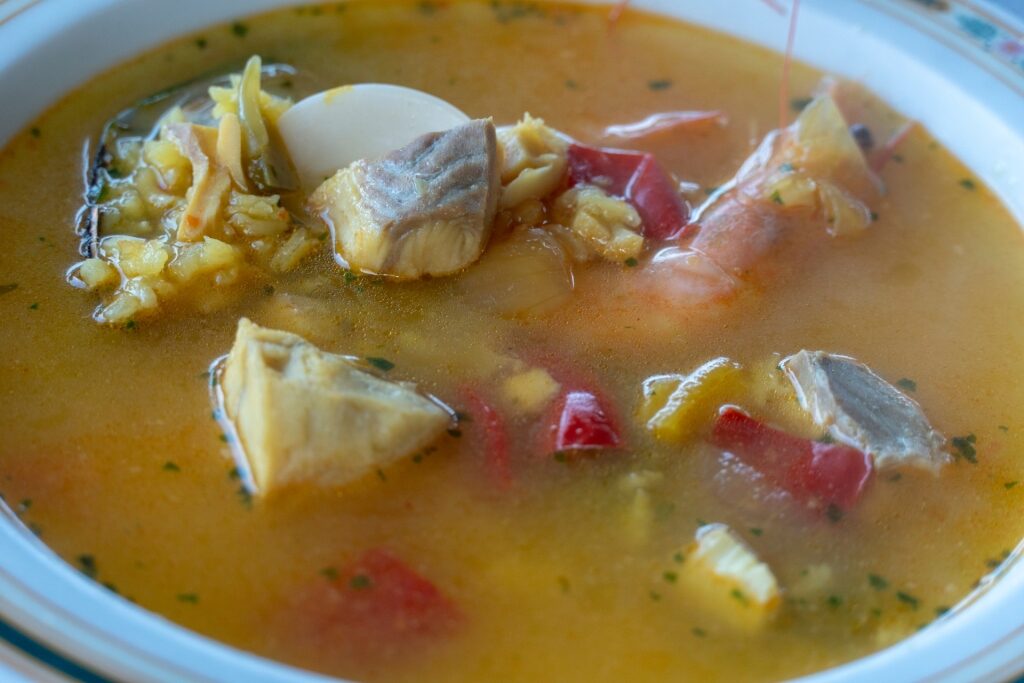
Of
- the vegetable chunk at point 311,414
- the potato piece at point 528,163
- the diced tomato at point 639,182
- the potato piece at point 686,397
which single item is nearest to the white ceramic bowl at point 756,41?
the vegetable chunk at point 311,414

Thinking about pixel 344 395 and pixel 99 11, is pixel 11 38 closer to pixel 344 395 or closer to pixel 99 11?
pixel 99 11

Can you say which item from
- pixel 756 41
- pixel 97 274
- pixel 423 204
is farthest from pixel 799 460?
pixel 756 41

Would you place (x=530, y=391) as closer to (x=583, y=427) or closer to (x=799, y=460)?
(x=583, y=427)

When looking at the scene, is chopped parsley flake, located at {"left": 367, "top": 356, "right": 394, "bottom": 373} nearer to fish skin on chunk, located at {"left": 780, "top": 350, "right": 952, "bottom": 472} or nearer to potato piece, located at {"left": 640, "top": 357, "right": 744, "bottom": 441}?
potato piece, located at {"left": 640, "top": 357, "right": 744, "bottom": 441}

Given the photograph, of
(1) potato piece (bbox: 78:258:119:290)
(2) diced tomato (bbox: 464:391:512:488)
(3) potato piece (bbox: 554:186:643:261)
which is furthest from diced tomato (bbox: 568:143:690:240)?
(1) potato piece (bbox: 78:258:119:290)

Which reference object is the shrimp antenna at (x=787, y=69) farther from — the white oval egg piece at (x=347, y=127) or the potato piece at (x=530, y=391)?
the potato piece at (x=530, y=391)

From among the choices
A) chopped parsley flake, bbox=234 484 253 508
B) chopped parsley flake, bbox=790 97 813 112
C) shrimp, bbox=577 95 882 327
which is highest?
chopped parsley flake, bbox=790 97 813 112
